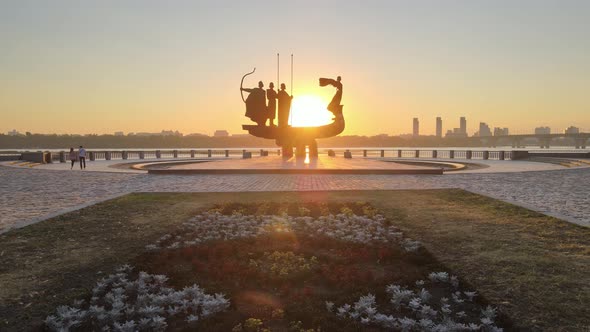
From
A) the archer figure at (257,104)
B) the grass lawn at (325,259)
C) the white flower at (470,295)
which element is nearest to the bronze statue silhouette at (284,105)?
the archer figure at (257,104)

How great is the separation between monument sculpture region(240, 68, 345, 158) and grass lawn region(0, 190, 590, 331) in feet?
52.8

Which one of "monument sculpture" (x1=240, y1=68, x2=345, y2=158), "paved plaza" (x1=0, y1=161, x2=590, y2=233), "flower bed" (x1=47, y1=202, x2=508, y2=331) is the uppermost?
"monument sculpture" (x1=240, y1=68, x2=345, y2=158)

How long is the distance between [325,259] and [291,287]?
119cm

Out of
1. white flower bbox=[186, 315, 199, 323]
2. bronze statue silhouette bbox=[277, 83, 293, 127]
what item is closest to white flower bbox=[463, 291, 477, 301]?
white flower bbox=[186, 315, 199, 323]

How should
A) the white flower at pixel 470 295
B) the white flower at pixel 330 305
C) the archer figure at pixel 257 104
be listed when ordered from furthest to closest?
1. the archer figure at pixel 257 104
2. the white flower at pixel 470 295
3. the white flower at pixel 330 305

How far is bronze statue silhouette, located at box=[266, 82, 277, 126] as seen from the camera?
26.1m

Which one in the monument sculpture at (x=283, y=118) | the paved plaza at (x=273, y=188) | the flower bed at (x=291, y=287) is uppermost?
the monument sculpture at (x=283, y=118)

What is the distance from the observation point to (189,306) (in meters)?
4.51

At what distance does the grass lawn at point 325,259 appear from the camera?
4.47m

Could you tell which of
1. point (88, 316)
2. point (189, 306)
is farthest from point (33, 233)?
point (189, 306)

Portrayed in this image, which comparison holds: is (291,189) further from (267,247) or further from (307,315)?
(307,315)

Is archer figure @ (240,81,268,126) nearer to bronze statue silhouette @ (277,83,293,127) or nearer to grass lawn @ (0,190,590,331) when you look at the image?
bronze statue silhouette @ (277,83,293,127)

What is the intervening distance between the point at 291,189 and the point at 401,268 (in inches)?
349

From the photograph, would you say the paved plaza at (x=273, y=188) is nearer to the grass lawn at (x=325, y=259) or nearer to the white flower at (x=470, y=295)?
the grass lawn at (x=325, y=259)
